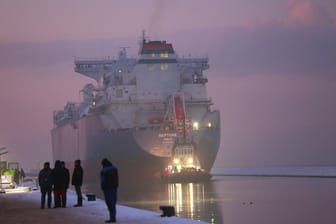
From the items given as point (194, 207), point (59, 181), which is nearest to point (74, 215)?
point (59, 181)

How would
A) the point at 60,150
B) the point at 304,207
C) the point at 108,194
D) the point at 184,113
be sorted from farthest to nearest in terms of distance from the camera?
the point at 60,150
the point at 184,113
the point at 304,207
the point at 108,194

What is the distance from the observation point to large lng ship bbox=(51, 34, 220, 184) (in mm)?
62781

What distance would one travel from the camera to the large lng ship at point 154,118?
62.8m

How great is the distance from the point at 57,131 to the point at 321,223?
84.3 m

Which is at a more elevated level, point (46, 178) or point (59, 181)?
point (46, 178)

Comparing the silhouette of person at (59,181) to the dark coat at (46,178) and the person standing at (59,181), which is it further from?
the dark coat at (46,178)

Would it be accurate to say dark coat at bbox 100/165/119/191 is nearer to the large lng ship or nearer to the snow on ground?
the snow on ground

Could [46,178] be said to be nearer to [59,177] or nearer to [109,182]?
[59,177]

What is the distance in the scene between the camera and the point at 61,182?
22156 millimetres

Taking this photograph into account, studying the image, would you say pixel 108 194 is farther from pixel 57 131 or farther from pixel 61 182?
pixel 57 131

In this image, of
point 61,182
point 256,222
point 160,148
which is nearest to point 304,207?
point 256,222

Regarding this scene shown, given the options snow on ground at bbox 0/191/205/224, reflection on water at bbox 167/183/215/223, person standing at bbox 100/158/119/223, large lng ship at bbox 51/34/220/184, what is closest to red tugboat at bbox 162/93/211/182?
large lng ship at bbox 51/34/220/184

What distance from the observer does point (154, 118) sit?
65.6 meters

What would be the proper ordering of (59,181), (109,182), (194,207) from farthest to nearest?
1. (194,207)
2. (59,181)
3. (109,182)
